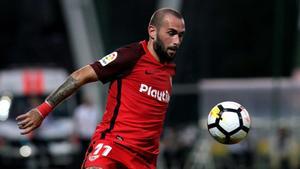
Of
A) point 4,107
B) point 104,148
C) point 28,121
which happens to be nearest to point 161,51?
point 104,148

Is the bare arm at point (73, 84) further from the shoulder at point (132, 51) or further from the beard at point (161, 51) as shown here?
the beard at point (161, 51)

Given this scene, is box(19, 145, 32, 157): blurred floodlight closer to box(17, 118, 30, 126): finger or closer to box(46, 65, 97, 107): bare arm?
box(46, 65, 97, 107): bare arm

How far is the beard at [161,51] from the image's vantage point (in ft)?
24.1

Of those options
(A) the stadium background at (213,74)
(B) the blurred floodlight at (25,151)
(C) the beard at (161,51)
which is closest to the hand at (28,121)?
(C) the beard at (161,51)

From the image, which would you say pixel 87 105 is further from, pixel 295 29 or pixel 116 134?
pixel 116 134

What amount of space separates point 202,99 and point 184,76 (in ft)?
3.45

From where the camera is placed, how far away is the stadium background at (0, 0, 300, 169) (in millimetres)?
16656

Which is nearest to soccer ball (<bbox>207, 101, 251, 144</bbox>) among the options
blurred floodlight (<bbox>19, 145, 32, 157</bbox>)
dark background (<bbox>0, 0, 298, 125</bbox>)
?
dark background (<bbox>0, 0, 298, 125</bbox>)

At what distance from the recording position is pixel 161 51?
24.3 ft

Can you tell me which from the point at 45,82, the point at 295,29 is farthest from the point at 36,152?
the point at 295,29

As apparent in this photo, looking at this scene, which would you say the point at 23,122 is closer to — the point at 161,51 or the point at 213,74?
the point at 161,51

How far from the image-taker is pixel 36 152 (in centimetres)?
1792

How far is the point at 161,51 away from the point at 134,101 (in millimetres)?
491

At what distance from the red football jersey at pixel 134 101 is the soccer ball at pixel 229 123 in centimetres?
60
